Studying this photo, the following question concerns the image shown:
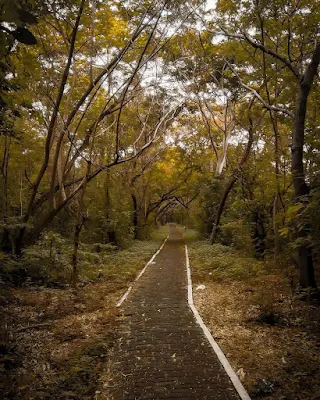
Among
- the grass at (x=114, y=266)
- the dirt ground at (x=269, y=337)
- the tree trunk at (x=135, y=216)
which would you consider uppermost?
the tree trunk at (x=135, y=216)

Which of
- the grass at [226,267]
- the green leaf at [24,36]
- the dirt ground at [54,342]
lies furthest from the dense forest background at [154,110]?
the dirt ground at [54,342]

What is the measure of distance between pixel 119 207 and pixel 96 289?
9880mm

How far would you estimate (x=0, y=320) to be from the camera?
587 centimetres

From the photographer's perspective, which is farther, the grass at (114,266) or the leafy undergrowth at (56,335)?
the grass at (114,266)

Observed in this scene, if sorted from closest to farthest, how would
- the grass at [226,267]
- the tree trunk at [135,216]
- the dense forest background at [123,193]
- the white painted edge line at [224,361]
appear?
1. the white painted edge line at [224,361]
2. the dense forest background at [123,193]
3. the grass at [226,267]
4. the tree trunk at [135,216]

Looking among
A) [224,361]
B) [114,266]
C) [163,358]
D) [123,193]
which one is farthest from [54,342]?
[123,193]

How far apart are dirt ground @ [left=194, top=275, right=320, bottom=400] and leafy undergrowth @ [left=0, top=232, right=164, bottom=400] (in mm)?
2361

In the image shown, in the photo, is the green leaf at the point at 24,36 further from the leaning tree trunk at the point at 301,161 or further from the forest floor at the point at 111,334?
the leaning tree trunk at the point at 301,161

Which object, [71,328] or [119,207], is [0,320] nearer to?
[71,328]

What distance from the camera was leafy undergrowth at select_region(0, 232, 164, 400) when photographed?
4273mm

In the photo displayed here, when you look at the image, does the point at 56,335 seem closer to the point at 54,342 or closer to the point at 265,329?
the point at 54,342

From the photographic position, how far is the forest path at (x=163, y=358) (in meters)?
4.27

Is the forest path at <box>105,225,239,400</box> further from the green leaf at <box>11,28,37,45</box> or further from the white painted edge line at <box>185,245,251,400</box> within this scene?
the green leaf at <box>11,28,37,45</box>

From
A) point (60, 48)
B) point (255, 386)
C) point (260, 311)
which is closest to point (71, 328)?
point (255, 386)
